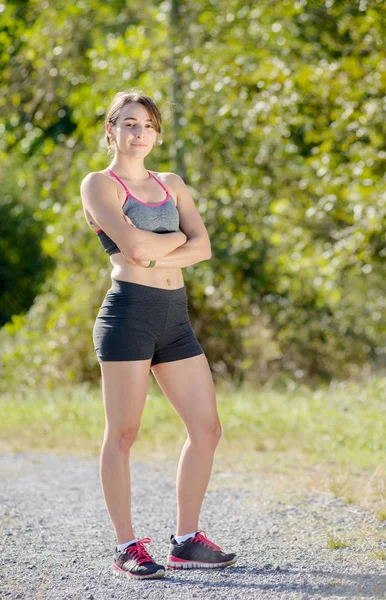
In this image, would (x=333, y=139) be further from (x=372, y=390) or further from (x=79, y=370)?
(x=79, y=370)

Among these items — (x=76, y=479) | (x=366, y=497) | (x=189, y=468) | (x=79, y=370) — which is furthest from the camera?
(x=79, y=370)

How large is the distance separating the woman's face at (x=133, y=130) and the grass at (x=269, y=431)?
8.21 feet

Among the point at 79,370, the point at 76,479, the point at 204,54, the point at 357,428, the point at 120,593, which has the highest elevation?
the point at 204,54

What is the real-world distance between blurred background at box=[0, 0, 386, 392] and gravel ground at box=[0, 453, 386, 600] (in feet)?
12.6

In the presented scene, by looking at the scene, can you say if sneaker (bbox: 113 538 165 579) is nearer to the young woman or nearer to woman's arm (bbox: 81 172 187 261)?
the young woman

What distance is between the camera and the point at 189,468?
160 inches

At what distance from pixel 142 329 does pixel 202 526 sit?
1.58 m

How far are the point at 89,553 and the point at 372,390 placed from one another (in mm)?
5581

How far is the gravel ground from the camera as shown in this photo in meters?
3.75

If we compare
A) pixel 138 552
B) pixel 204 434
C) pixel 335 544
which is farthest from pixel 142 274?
pixel 335 544

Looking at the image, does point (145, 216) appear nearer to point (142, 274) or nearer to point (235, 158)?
point (142, 274)

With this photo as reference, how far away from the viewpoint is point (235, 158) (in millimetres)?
11109

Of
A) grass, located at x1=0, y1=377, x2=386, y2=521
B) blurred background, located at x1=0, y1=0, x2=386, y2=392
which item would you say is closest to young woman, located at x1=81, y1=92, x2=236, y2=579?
grass, located at x1=0, y1=377, x2=386, y2=521

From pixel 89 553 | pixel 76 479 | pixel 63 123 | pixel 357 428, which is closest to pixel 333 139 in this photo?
pixel 357 428
